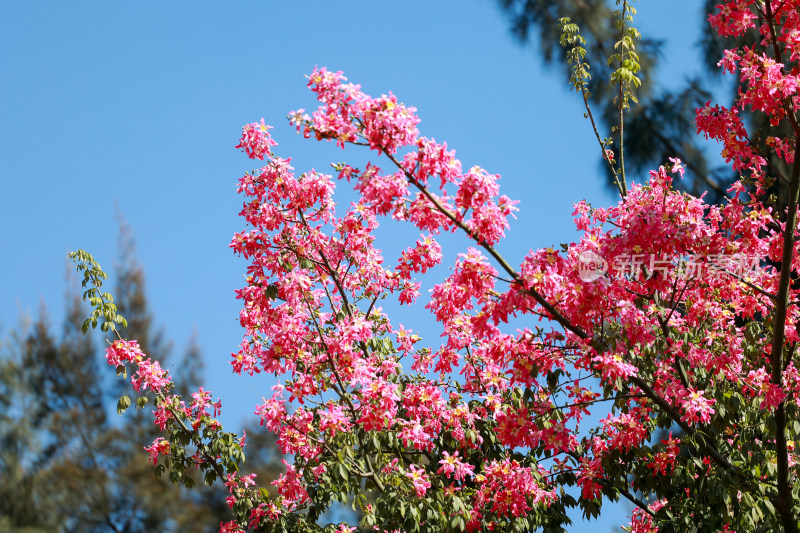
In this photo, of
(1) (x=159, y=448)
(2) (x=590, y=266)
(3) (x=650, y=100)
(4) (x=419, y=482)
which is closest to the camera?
(2) (x=590, y=266)

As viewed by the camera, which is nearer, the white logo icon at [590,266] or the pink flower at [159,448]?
the white logo icon at [590,266]

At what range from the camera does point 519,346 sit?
3.44 metres

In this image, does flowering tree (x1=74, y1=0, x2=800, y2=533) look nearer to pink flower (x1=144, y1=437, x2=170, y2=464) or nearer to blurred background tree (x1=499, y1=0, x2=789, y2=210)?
pink flower (x1=144, y1=437, x2=170, y2=464)

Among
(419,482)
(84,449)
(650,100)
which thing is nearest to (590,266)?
(419,482)

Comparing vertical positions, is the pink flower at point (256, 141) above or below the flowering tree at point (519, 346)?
above

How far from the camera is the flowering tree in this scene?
322 cm

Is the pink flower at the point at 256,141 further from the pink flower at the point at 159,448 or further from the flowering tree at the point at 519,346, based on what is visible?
the pink flower at the point at 159,448

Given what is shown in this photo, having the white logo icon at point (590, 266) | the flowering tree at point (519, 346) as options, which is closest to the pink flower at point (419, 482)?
the flowering tree at point (519, 346)

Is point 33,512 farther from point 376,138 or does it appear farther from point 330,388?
point 376,138

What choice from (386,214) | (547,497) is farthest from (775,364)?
(386,214)

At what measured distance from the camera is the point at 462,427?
452 cm

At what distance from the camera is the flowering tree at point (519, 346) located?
3.22 meters

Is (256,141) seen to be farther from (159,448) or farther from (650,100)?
(650,100)

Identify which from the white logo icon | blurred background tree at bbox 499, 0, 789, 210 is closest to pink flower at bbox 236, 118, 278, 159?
the white logo icon
